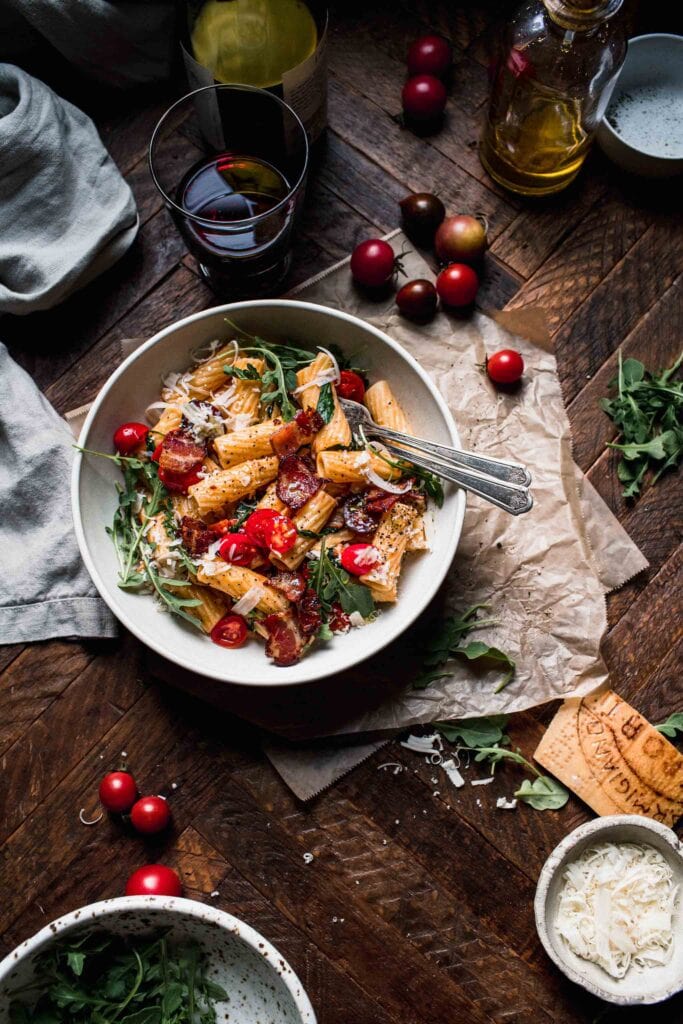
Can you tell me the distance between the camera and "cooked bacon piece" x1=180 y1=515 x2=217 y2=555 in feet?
6.47

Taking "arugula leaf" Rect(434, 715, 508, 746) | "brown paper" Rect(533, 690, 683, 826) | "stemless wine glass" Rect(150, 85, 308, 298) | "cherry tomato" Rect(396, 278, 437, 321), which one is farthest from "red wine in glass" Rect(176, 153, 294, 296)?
"brown paper" Rect(533, 690, 683, 826)

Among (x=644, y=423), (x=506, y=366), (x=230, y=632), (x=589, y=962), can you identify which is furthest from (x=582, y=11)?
(x=589, y=962)

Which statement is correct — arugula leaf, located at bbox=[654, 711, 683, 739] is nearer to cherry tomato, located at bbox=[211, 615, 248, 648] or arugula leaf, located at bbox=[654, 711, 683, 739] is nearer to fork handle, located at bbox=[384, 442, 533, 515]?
fork handle, located at bbox=[384, 442, 533, 515]

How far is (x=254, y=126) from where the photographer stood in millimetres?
2143

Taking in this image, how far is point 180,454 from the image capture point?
201 cm

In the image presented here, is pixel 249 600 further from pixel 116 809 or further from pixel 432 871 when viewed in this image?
pixel 432 871

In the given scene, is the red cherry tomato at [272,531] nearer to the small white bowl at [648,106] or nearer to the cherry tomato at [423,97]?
the cherry tomato at [423,97]

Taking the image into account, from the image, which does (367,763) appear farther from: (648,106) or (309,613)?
(648,106)

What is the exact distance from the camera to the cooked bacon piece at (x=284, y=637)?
197cm

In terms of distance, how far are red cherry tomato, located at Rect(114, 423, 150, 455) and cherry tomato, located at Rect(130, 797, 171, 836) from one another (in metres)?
0.81

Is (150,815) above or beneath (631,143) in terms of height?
beneath

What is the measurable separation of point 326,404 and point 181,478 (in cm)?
36

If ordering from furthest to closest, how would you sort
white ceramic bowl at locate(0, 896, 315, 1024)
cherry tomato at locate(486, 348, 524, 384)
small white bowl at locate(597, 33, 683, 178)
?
small white bowl at locate(597, 33, 683, 178) < cherry tomato at locate(486, 348, 524, 384) < white ceramic bowl at locate(0, 896, 315, 1024)

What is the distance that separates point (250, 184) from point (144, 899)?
1609 millimetres
